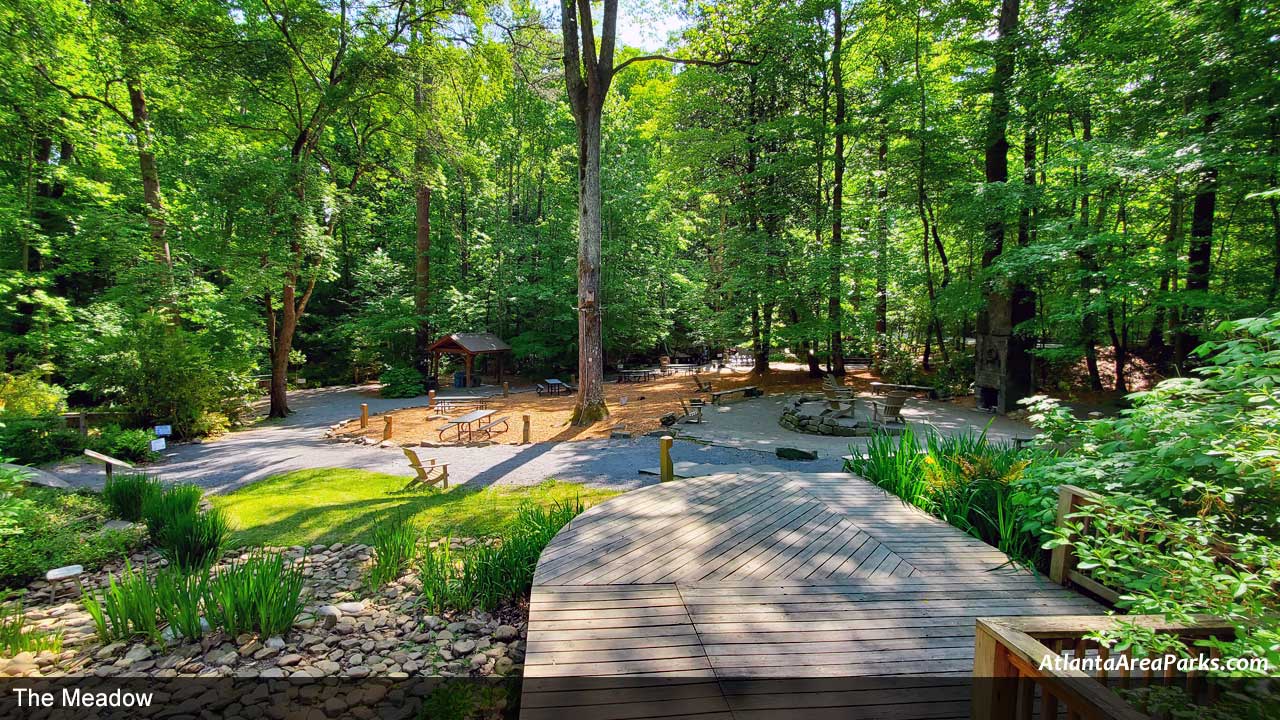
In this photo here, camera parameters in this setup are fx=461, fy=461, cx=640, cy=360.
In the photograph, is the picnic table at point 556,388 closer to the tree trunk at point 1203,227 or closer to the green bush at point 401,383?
the green bush at point 401,383

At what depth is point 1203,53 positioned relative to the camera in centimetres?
827

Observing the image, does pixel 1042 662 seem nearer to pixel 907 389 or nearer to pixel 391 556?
pixel 391 556

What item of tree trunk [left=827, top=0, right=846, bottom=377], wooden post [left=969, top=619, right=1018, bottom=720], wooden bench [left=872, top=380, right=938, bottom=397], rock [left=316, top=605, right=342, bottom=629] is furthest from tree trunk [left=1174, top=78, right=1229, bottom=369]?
rock [left=316, top=605, right=342, bottom=629]

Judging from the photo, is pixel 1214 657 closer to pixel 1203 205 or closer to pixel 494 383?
pixel 1203 205

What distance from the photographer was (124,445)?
359 inches

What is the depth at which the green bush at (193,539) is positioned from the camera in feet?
14.7

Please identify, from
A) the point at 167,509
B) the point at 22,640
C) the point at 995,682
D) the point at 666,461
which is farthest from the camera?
the point at 666,461

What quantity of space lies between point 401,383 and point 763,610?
20927mm

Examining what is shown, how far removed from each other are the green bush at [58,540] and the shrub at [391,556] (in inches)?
78.0

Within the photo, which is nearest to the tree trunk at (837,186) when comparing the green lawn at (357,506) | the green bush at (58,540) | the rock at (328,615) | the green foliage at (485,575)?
the green lawn at (357,506)

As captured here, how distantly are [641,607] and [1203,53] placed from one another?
Answer: 13.5 m

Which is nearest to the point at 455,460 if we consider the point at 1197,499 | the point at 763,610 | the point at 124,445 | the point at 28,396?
the point at 124,445

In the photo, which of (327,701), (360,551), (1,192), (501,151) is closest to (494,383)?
(501,151)

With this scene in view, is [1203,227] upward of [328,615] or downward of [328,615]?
upward
